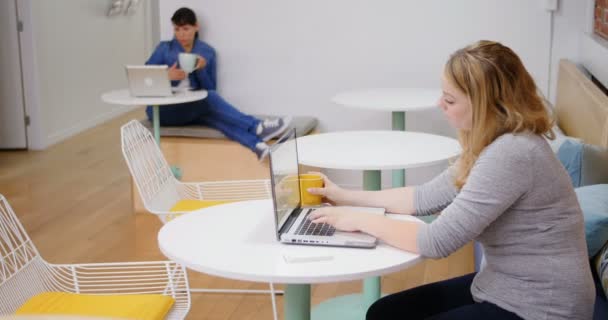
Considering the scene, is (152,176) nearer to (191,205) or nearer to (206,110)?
(191,205)

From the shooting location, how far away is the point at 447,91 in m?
1.94

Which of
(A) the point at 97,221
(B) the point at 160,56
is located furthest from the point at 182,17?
(A) the point at 97,221

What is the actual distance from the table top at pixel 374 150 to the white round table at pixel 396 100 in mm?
823

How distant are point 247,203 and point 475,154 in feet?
2.51

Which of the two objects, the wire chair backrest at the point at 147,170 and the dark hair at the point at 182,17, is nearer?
the wire chair backrest at the point at 147,170

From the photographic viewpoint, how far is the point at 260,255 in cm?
194

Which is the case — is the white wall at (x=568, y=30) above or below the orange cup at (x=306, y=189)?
above

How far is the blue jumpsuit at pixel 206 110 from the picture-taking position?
4.95 metres

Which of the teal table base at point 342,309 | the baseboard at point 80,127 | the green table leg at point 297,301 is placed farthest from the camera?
the baseboard at point 80,127

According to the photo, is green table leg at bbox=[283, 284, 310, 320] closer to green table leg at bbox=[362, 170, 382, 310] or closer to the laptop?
the laptop

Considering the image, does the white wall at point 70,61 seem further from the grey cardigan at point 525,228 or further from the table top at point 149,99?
the grey cardigan at point 525,228

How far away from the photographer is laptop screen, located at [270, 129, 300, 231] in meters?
2.01

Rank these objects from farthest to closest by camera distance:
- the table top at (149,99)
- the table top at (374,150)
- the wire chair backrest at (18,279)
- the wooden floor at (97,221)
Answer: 1. the table top at (149,99)
2. the wooden floor at (97,221)
3. the table top at (374,150)
4. the wire chair backrest at (18,279)

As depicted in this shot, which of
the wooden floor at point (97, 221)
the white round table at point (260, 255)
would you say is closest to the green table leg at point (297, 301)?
the white round table at point (260, 255)
